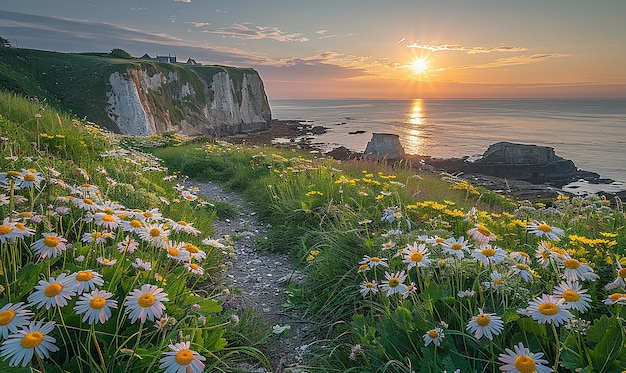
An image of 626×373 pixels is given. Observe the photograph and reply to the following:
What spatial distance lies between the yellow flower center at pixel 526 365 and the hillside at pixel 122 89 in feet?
109

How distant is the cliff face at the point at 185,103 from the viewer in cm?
4309

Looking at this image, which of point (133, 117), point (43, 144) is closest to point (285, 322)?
point (43, 144)

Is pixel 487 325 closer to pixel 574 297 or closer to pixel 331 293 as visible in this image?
pixel 574 297

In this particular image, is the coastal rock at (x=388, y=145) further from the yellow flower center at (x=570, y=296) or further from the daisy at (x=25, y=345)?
the daisy at (x=25, y=345)

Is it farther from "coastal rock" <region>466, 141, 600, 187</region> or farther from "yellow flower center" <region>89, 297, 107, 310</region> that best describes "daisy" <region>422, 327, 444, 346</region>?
"coastal rock" <region>466, 141, 600, 187</region>

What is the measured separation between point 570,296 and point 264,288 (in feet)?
10.4

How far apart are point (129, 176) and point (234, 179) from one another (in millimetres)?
4237

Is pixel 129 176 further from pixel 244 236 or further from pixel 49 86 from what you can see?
pixel 49 86

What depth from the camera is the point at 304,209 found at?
588 centimetres

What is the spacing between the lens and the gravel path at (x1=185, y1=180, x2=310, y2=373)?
3064 millimetres

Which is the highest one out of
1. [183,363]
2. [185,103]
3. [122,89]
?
[122,89]

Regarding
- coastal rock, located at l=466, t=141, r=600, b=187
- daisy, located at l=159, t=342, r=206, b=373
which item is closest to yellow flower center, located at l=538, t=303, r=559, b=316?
daisy, located at l=159, t=342, r=206, b=373

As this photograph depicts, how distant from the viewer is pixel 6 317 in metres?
1.51

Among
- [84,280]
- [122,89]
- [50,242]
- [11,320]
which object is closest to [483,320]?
[84,280]
